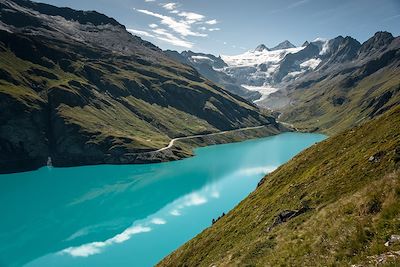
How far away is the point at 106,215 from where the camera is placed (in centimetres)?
13875

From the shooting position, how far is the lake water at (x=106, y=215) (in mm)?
100938

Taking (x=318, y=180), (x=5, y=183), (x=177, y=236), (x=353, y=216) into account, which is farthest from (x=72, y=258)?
(x=5, y=183)

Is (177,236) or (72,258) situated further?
(177,236)

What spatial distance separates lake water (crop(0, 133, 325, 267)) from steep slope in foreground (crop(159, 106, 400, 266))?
44.7m

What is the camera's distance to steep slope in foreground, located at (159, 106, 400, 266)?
1892cm

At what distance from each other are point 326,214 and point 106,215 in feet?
402

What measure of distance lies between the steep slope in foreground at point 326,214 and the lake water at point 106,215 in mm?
44715

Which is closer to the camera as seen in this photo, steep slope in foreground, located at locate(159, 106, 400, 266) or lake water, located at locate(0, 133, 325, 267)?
steep slope in foreground, located at locate(159, 106, 400, 266)

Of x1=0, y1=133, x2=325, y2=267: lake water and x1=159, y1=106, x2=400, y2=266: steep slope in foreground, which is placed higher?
x1=0, y1=133, x2=325, y2=267: lake water

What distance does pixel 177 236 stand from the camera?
4311 inches

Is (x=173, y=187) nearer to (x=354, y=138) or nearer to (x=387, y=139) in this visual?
(x=354, y=138)

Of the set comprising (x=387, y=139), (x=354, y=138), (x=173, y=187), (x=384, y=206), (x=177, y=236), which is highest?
(x=173, y=187)

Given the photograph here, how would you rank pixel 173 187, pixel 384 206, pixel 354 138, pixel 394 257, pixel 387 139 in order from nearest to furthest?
pixel 394 257 < pixel 384 206 < pixel 387 139 < pixel 354 138 < pixel 173 187

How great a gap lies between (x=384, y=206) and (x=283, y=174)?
5068 centimetres
